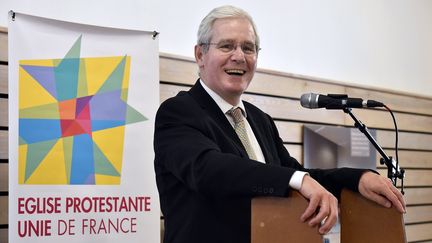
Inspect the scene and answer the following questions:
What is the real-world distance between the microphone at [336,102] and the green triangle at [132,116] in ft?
2.80

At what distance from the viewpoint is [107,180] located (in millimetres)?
→ 2270

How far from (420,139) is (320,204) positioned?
3.81 m

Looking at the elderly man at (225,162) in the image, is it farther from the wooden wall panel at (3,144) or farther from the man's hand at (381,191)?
the wooden wall panel at (3,144)

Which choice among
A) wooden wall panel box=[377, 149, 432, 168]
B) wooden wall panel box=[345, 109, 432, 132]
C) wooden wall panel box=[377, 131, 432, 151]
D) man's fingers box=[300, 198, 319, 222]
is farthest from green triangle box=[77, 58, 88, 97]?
wooden wall panel box=[377, 149, 432, 168]

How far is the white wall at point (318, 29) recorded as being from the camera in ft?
8.64

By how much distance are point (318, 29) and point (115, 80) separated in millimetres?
1885

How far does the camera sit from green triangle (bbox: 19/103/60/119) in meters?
2.07

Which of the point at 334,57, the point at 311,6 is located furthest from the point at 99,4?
the point at 334,57

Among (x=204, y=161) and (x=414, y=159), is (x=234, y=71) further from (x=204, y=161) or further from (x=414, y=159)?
(x=414, y=159)

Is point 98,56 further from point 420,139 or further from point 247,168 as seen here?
point 420,139

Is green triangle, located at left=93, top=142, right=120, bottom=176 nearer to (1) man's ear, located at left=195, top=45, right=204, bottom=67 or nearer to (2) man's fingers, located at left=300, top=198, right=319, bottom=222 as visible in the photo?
(1) man's ear, located at left=195, top=45, right=204, bottom=67

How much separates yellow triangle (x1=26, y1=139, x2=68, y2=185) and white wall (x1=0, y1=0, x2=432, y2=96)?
0.67 m

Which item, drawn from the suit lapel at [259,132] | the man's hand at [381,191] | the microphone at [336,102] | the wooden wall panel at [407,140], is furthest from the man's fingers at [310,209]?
the wooden wall panel at [407,140]

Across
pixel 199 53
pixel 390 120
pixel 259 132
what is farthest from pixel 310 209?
pixel 390 120
